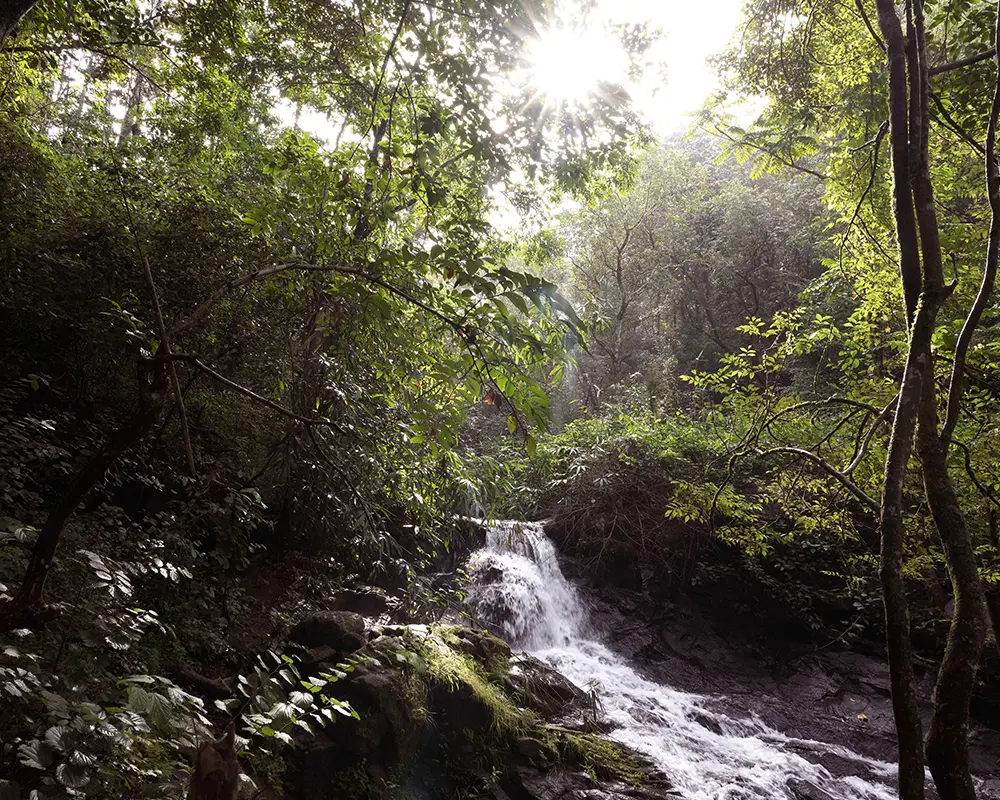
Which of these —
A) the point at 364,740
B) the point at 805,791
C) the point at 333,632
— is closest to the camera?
the point at 364,740

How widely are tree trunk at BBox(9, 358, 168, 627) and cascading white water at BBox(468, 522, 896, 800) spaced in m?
4.71

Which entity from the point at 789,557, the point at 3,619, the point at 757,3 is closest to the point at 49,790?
the point at 3,619

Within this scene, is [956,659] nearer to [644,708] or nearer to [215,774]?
[215,774]

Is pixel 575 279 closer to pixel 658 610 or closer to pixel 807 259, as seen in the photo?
pixel 807 259

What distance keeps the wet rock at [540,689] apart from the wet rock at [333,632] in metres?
1.85

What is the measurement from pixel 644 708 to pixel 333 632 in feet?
14.7

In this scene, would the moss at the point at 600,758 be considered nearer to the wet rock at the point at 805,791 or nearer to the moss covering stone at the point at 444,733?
the moss covering stone at the point at 444,733

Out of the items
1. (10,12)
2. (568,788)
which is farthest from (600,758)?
(10,12)

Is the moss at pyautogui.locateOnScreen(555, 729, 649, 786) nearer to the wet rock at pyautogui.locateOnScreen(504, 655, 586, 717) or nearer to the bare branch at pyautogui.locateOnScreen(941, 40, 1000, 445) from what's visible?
the wet rock at pyautogui.locateOnScreen(504, 655, 586, 717)

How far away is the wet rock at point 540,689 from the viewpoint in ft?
18.2

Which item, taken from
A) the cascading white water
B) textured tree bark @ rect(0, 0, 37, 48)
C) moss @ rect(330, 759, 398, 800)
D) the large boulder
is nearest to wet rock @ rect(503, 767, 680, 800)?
the cascading white water

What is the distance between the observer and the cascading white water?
557 cm

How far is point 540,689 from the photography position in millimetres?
5871

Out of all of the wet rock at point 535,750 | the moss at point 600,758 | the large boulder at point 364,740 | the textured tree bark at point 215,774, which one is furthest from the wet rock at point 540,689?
the textured tree bark at point 215,774
